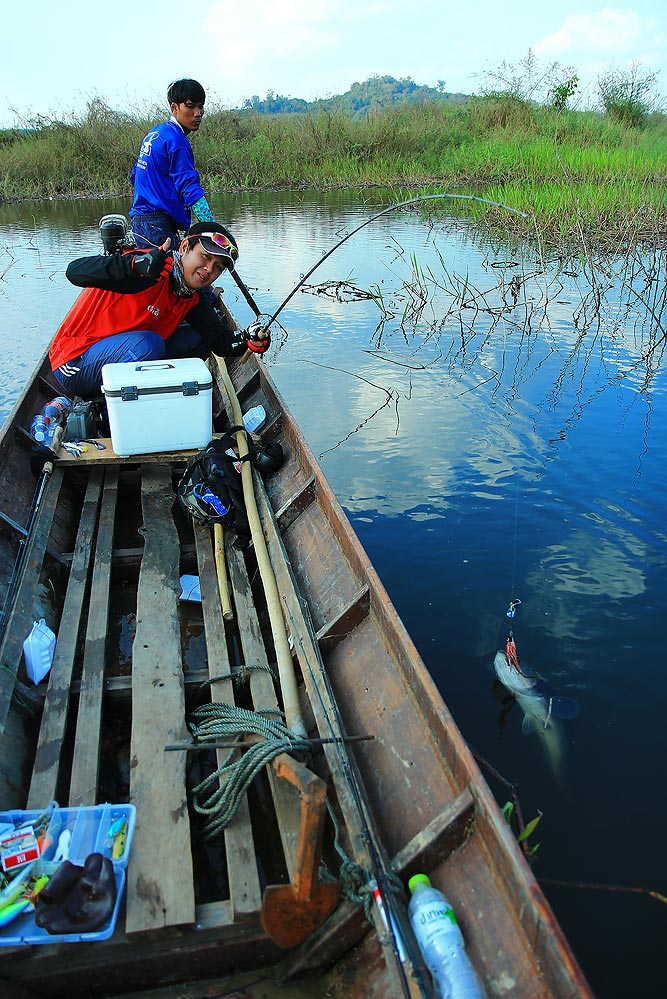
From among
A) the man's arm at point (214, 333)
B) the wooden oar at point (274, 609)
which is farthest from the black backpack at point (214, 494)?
the man's arm at point (214, 333)

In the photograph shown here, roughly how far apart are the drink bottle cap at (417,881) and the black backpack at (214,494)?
2256 mm

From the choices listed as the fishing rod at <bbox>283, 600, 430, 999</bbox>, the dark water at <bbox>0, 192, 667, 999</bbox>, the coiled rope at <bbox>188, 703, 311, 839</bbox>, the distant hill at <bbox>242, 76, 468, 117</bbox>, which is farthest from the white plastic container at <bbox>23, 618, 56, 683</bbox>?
the distant hill at <bbox>242, 76, 468, 117</bbox>

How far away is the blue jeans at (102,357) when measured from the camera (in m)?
4.39

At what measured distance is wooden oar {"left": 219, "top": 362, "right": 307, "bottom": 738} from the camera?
8.54 ft

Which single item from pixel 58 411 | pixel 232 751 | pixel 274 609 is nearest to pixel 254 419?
pixel 58 411

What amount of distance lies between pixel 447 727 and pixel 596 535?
3051 millimetres

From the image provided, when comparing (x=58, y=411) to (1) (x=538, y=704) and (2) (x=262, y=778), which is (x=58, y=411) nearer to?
(2) (x=262, y=778)

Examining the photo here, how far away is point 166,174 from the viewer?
5.46m

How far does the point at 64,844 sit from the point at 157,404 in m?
2.61

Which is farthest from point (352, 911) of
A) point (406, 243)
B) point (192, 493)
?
point (406, 243)

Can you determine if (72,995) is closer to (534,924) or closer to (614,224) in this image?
(534,924)

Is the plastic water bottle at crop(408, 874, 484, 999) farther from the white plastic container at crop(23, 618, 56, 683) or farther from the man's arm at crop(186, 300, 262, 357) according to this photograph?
the man's arm at crop(186, 300, 262, 357)

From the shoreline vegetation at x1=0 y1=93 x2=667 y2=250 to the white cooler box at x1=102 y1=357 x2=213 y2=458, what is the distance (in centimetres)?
1091

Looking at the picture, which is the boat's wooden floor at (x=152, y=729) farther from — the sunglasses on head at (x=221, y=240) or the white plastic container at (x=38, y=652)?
the sunglasses on head at (x=221, y=240)
